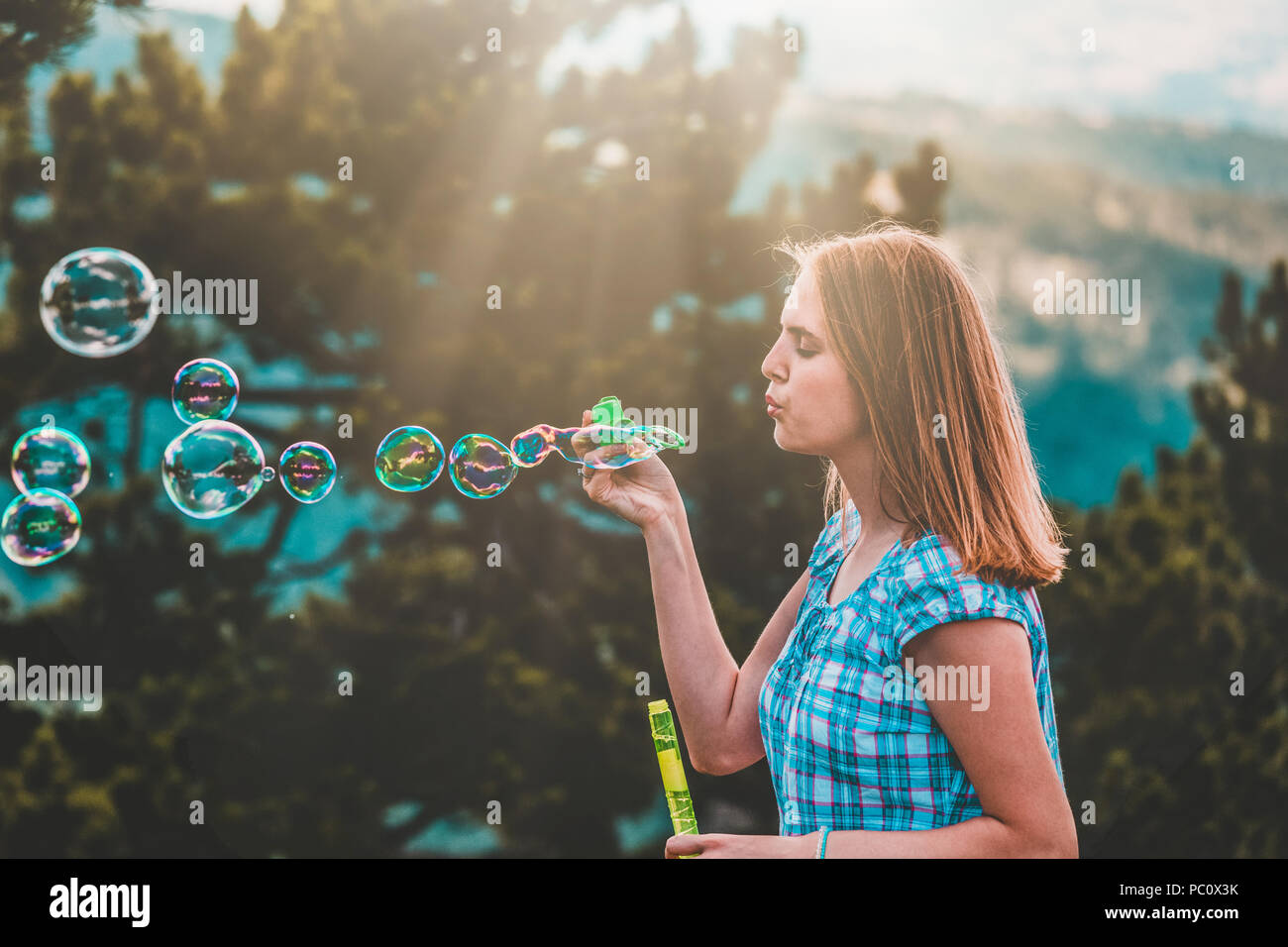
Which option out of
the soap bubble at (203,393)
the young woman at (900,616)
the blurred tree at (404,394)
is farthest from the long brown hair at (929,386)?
the blurred tree at (404,394)

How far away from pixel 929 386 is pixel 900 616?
1.07ft

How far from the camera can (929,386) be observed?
4.56 feet

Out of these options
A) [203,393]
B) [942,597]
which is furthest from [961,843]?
[203,393]

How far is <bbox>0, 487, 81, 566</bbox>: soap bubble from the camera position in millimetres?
2729

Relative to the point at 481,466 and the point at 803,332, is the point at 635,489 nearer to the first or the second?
the point at 803,332

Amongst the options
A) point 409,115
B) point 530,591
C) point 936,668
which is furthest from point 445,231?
point 936,668

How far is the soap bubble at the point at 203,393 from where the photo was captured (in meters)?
2.79

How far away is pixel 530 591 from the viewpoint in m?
4.72

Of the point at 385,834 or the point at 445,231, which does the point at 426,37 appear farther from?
the point at 385,834

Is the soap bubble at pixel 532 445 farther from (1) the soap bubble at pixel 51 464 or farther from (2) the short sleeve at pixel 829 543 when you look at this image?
(1) the soap bubble at pixel 51 464

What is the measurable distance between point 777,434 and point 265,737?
12.2ft

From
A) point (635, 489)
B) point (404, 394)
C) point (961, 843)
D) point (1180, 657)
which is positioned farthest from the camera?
point (1180, 657)

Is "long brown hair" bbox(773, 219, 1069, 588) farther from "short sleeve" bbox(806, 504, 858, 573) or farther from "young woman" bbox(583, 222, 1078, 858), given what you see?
"short sleeve" bbox(806, 504, 858, 573)

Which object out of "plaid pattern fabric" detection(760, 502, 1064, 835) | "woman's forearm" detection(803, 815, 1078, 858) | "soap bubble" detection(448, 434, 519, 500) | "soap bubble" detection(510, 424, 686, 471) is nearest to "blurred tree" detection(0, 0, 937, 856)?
"soap bubble" detection(448, 434, 519, 500)
